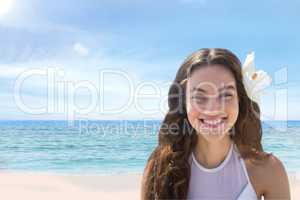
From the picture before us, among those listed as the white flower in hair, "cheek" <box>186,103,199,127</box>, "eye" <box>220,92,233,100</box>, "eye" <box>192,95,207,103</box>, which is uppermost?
the white flower in hair

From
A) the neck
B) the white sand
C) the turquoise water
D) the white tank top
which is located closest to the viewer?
the white tank top

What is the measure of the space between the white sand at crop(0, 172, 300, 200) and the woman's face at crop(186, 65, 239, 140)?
480 cm

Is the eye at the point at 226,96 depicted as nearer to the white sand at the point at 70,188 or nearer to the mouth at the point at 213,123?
the mouth at the point at 213,123

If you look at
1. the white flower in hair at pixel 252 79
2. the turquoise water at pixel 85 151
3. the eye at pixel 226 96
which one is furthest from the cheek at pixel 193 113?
the turquoise water at pixel 85 151

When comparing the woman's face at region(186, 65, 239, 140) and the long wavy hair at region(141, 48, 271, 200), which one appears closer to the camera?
the woman's face at region(186, 65, 239, 140)

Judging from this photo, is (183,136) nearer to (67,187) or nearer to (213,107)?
(213,107)

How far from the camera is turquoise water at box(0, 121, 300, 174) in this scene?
1325 cm

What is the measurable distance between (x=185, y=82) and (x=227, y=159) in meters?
0.54

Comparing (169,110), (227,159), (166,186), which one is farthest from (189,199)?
(169,110)

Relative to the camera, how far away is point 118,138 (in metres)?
19.3

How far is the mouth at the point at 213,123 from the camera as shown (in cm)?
229

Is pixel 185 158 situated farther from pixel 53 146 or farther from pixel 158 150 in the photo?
pixel 53 146

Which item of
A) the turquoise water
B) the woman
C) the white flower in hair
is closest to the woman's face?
the woman

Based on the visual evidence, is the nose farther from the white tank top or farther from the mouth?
the white tank top
